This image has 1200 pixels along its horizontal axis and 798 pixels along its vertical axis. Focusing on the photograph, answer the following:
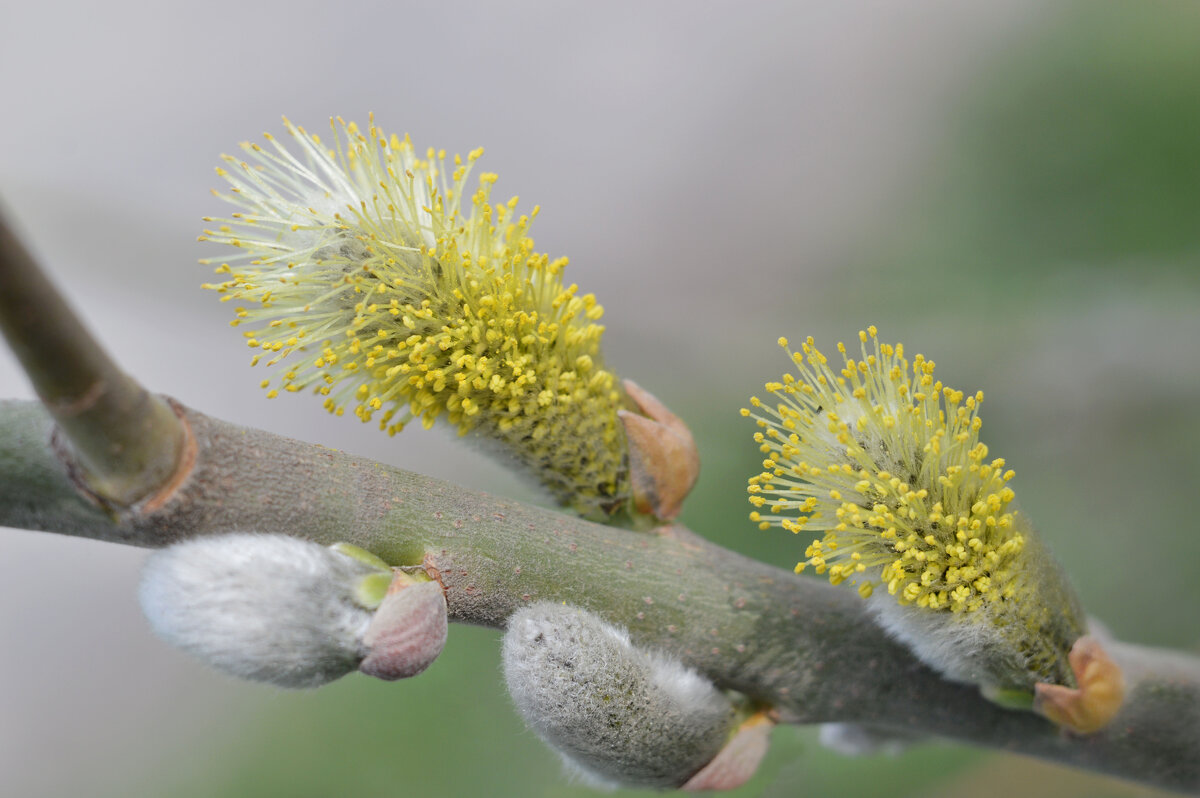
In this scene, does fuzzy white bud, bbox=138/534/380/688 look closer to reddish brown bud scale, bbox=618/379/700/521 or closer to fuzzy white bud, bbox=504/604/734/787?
fuzzy white bud, bbox=504/604/734/787

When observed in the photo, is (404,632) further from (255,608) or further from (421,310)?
(421,310)

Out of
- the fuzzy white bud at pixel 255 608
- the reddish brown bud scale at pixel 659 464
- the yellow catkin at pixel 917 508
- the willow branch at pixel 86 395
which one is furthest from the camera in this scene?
the reddish brown bud scale at pixel 659 464

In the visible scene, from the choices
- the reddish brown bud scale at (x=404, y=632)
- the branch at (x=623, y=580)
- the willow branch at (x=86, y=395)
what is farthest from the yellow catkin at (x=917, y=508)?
the willow branch at (x=86, y=395)

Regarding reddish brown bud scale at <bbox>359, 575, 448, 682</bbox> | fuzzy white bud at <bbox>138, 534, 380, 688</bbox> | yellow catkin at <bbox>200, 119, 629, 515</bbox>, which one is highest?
yellow catkin at <bbox>200, 119, 629, 515</bbox>

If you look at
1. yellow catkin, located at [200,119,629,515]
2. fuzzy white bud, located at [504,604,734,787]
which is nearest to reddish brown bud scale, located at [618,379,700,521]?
yellow catkin, located at [200,119,629,515]

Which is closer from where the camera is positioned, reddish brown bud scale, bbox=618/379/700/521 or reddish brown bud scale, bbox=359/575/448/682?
reddish brown bud scale, bbox=359/575/448/682

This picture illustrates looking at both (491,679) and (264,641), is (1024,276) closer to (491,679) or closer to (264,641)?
(491,679)

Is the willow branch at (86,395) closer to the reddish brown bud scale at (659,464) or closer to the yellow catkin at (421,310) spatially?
the yellow catkin at (421,310)

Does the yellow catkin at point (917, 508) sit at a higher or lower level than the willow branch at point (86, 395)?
higher

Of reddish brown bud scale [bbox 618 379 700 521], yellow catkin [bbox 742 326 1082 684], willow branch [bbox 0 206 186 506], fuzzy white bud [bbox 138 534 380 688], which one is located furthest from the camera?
reddish brown bud scale [bbox 618 379 700 521]
